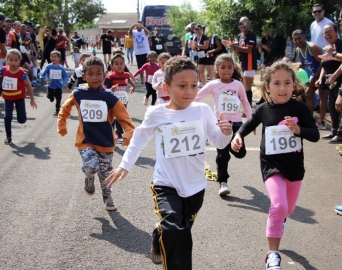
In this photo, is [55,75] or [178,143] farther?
[55,75]

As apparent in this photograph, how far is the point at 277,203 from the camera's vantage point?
4.23 metres

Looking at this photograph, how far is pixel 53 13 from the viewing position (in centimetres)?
6831

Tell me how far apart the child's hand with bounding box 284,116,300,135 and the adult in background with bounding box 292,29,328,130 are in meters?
6.06

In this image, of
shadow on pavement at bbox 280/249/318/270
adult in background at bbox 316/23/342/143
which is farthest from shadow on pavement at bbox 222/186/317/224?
adult in background at bbox 316/23/342/143

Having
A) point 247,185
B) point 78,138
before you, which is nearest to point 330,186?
point 247,185

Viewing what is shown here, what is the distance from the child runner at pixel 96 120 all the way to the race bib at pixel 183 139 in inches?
66.8

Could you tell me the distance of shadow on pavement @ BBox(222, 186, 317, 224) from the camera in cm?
560

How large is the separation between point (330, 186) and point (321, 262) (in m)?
2.52

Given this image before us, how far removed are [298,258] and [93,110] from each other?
266cm

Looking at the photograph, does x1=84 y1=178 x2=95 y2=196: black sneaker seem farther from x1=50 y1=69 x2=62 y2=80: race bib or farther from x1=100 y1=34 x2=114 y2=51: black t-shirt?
x1=100 y1=34 x2=114 y2=51: black t-shirt

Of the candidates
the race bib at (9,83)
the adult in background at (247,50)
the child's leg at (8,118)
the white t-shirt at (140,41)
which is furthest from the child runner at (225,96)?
the white t-shirt at (140,41)

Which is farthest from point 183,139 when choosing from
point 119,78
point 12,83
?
point 12,83

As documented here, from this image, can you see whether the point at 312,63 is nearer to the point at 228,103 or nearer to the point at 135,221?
the point at 228,103

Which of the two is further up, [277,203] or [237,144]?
[237,144]
